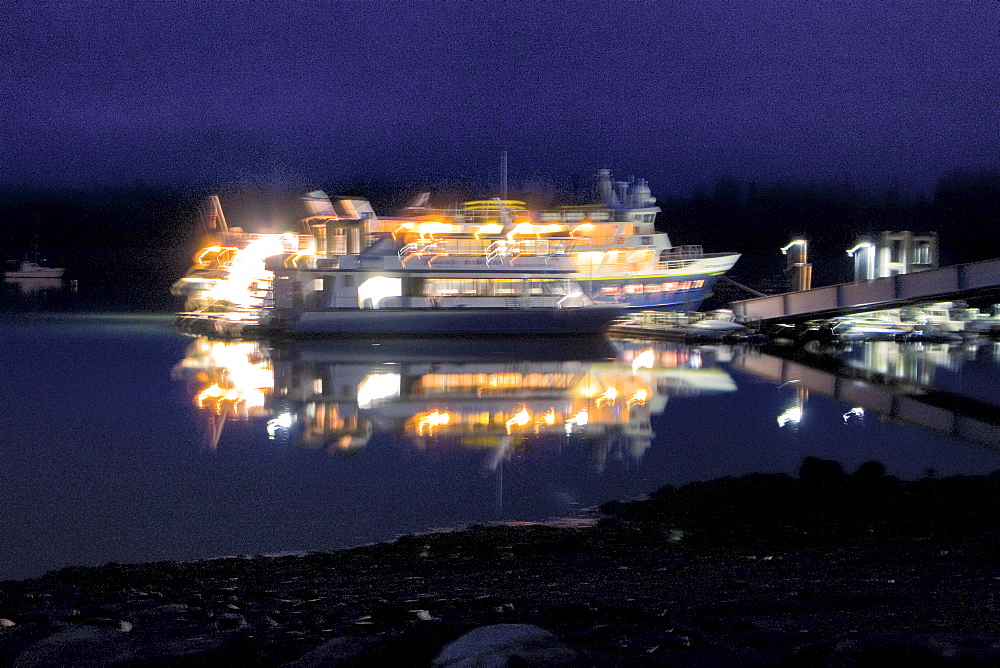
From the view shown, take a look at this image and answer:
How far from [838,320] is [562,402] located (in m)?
22.2

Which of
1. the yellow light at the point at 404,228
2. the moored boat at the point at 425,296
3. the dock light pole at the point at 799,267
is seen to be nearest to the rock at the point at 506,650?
the moored boat at the point at 425,296

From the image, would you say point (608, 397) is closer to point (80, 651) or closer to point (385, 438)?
point (385, 438)


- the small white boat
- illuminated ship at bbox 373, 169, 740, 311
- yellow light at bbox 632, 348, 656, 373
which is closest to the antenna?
illuminated ship at bbox 373, 169, 740, 311

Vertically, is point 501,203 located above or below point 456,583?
above

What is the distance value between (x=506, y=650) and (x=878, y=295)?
24.4 m

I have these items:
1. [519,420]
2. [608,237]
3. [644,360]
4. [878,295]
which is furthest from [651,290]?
[519,420]

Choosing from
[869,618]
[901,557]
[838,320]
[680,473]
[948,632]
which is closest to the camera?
[948,632]

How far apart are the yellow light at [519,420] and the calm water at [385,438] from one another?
9cm

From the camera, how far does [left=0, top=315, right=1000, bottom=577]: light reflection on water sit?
10.3 metres

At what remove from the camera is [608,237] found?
43844 millimetres

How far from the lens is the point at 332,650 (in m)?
5.34

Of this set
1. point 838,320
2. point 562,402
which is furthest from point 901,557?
point 838,320

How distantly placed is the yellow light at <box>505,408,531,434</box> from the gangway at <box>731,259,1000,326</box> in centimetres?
1218

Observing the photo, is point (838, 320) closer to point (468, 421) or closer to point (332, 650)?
point (468, 421)
